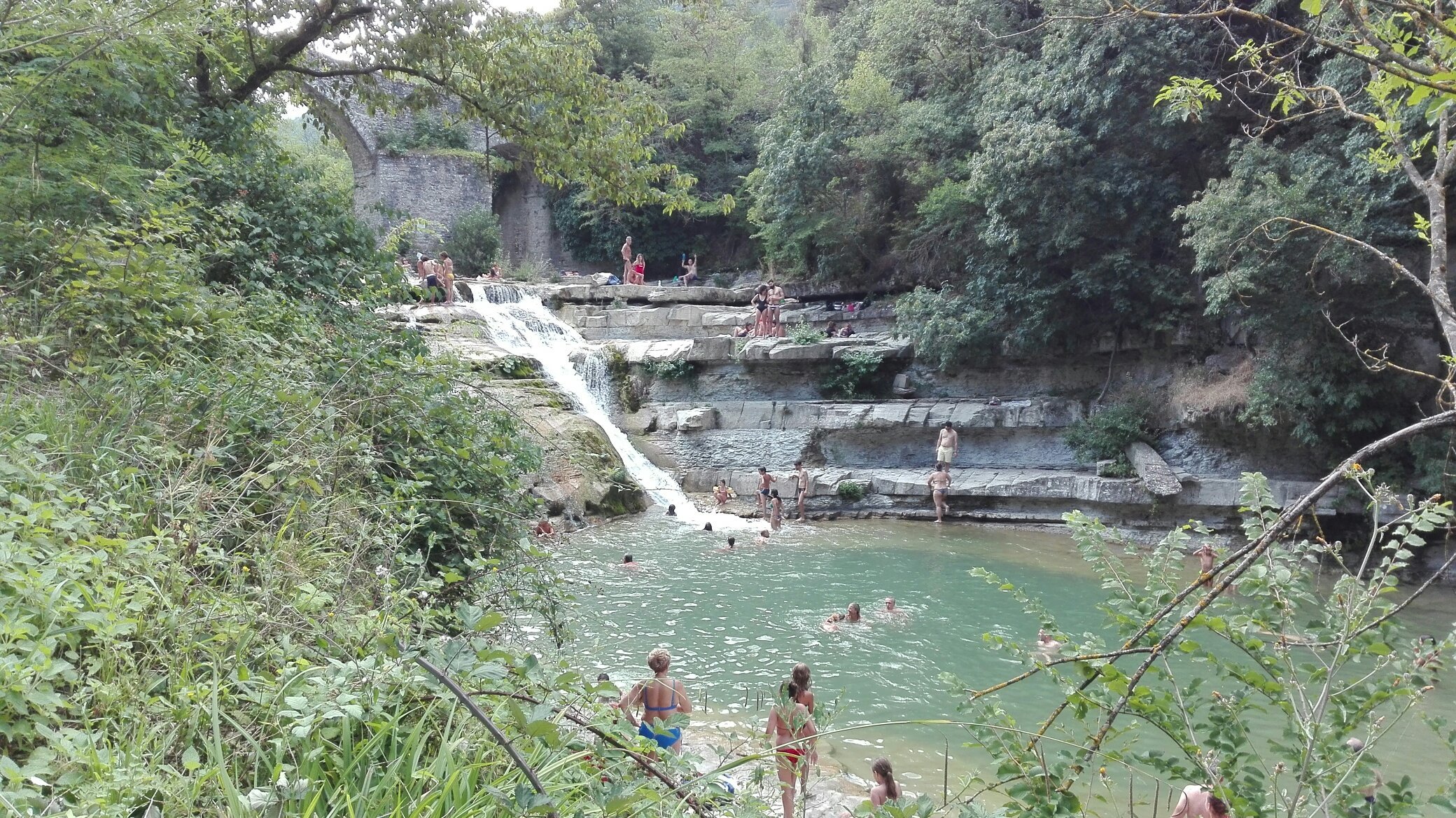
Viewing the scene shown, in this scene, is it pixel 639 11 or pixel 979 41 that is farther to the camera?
pixel 639 11

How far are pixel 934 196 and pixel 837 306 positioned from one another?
16.6ft

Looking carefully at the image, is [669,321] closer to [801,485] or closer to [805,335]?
[805,335]

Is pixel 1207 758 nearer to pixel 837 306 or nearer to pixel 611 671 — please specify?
pixel 611 671

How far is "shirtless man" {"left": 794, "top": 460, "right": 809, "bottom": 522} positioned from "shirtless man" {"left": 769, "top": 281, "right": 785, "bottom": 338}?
447 cm

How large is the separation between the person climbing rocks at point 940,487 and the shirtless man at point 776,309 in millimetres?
5656

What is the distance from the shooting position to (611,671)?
741cm

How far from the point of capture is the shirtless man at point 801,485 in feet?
50.1

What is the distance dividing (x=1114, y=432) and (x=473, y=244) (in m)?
21.6

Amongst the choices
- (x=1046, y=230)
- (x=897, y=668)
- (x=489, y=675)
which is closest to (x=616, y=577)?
(x=897, y=668)

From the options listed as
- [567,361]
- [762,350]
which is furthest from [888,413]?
[567,361]

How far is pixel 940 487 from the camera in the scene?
1473 centimetres

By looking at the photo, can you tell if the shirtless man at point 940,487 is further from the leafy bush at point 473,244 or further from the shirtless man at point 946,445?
the leafy bush at point 473,244

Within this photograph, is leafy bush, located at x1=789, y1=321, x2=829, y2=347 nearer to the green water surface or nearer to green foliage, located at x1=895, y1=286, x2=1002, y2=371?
green foliage, located at x1=895, y1=286, x2=1002, y2=371

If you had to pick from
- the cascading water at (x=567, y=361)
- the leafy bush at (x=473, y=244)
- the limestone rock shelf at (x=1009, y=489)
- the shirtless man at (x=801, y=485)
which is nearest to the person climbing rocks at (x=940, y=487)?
the limestone rock shelf at (x=1009, y=489)
